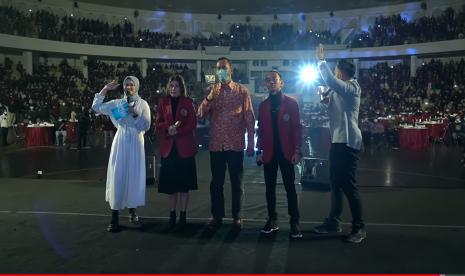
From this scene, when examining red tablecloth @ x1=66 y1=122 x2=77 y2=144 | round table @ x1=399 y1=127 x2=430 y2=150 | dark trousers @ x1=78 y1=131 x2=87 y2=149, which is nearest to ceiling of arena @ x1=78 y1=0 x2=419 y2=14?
red tablecloth @ x1=66 y1=122 x2=77 y2=144

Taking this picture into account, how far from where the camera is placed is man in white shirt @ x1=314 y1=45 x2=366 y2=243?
15.0 ft

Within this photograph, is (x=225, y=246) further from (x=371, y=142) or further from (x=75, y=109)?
(x=75, y=109)

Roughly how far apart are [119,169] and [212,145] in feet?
3.45

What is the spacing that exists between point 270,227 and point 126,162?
1726 mm

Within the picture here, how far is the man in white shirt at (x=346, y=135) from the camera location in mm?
4570

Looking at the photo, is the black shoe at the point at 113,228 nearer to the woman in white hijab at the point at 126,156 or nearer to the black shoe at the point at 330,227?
the woman in white hijab at the point at 126,156

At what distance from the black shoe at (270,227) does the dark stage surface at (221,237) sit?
8 cm

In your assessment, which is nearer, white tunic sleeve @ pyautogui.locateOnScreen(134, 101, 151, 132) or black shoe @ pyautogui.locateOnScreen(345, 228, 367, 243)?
black shoe @ pyautogui.locateOnScreen(345, 228, 367, 243)

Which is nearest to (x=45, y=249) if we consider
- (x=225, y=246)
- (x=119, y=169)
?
(x=119, y=169)

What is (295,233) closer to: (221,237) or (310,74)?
(221,237)

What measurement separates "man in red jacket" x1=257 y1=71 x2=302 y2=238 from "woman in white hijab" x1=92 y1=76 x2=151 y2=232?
4.44 feet

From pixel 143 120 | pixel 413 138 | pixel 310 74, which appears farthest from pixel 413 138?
pixel 143 120

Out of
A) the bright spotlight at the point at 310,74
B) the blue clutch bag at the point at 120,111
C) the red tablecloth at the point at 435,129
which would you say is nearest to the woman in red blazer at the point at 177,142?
the blue clutch bag at the point at 120,111

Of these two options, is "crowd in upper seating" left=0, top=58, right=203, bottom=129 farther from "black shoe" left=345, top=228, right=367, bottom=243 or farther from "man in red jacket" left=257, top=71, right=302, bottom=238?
"black shoe" left=345, top=228, right=367, bottom=243
